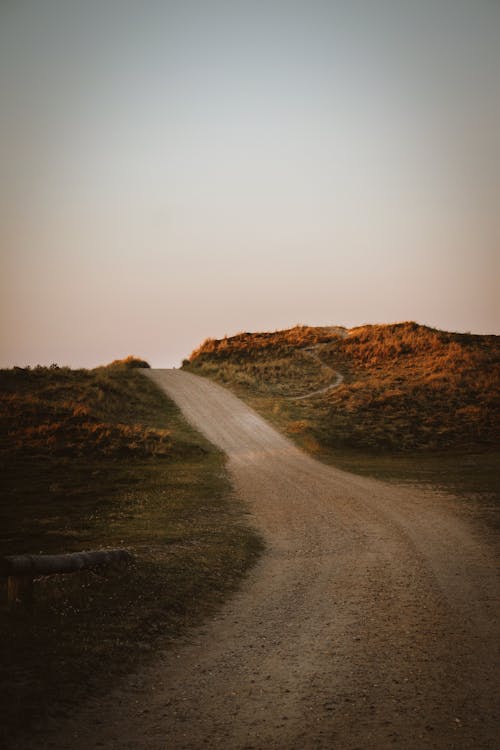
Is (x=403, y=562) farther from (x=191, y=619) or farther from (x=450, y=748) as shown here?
(x=450, y=748)

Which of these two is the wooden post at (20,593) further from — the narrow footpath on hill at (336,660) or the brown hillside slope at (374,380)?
the brown hillside slope at (374,380)

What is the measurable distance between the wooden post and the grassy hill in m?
15.0

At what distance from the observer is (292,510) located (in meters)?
14.4

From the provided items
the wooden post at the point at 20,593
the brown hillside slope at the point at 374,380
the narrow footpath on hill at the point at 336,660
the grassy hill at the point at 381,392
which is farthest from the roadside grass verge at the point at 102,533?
the brown hillside slope at the point at 374,380

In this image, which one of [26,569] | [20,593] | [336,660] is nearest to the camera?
[336,660]

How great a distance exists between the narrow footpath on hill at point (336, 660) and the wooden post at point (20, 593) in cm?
220

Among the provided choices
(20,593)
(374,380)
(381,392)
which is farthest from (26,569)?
(374,380)

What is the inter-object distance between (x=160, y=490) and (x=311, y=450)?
1007 centimetres

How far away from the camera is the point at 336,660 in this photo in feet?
19.4

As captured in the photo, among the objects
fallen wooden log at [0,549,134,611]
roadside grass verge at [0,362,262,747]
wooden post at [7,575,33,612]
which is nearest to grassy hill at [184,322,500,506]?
roadside grass verge at [0,362,262,747]

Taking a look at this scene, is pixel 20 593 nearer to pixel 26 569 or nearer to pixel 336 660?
pixel 26 569

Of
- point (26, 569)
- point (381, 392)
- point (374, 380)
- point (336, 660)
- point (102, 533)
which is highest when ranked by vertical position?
point (374, 380)

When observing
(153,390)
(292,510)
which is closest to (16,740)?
(292,510)

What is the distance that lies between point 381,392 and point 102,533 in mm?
26080
